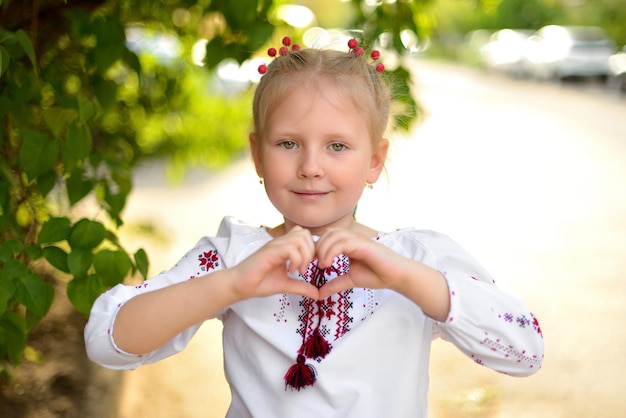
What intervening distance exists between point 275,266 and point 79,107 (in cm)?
88

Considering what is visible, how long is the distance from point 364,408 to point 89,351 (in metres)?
0.62

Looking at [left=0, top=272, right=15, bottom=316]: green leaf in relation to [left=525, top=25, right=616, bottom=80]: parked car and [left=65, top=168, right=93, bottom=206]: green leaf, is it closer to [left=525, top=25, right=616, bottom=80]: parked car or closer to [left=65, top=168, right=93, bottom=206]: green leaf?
[left=65, top=168, right=93, bottom=206]: green leaf

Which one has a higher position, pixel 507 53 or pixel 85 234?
pixel 507 53

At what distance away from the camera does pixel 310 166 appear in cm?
184

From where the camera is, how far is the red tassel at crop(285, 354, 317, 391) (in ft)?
5.95

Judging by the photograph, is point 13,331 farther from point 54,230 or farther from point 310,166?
point 310,166

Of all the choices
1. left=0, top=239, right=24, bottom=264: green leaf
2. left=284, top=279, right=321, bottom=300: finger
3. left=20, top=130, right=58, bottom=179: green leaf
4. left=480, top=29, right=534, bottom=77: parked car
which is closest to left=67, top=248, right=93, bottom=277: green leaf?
left=0, top=239, right=24, bottom=264: green leaf

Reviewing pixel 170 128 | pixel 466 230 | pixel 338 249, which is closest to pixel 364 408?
pixel 338 249

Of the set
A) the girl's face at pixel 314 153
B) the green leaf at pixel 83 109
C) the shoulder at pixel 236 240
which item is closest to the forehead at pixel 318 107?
the girl's face at pixel 314 153

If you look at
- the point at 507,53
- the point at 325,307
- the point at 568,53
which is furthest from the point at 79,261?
the point at 507,53

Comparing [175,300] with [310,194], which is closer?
[175,300]

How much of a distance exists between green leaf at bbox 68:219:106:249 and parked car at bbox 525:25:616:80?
20.0m

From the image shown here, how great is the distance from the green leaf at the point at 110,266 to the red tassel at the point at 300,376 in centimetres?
64

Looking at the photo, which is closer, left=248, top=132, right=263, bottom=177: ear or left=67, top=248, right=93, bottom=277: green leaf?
left=248, top=132, right=263, bottom=177: ear
